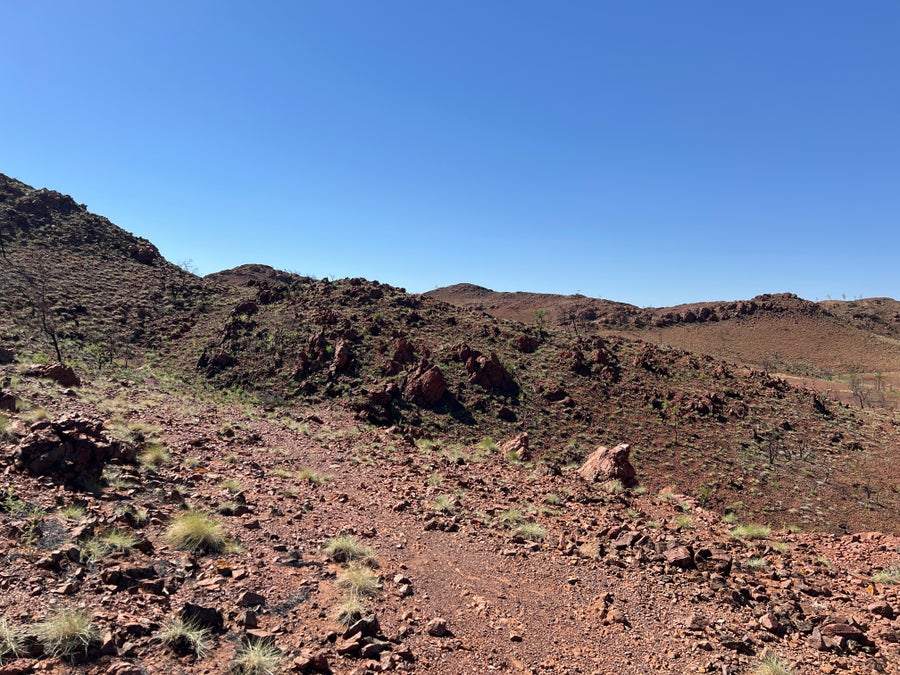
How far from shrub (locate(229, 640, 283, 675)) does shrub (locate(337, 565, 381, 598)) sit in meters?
1.30

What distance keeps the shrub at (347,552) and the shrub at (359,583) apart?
1.67ft

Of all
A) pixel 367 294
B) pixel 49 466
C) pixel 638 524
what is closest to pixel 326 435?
pixel 49 466

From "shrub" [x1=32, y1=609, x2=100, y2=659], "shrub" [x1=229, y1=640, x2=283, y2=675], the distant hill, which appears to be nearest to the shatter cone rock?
"shrub" [x1=229, y1=640, x2=283, y2=675]

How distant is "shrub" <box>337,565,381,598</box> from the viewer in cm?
562

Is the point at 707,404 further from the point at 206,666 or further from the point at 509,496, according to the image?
the point at 206,666

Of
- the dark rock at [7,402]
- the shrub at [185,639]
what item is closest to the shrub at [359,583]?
the shrub at [185,639]

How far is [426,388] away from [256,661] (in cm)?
1809

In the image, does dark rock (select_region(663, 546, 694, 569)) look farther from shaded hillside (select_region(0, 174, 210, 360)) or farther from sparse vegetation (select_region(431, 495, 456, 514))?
shaded hillside (select_region(0, 174, 210, 360))

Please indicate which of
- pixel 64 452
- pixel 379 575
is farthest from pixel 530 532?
pixel 64 452

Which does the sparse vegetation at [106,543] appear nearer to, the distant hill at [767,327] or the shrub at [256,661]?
the shrub at [256,661]

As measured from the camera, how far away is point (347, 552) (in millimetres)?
6664

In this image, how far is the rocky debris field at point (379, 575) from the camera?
14.5 ft

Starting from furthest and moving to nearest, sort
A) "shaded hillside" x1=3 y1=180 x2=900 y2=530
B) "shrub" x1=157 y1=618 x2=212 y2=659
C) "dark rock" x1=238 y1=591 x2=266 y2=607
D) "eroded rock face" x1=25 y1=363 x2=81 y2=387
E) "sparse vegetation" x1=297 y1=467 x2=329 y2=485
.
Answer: "shaded hillside" x1=3 y1=180 x2=900 y2=530, "eroded rock face" x1=25 y1=363 x2=81 y2=387, "sparse vegetation" x1=297 y1=467 x2=329 y2=485, "dark rock" x1=238 y1=591 x2=266 y2=607, "shrub" x1=157 y1=618 x2=212 y2=659

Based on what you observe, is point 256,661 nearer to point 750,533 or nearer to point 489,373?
point 750,533
